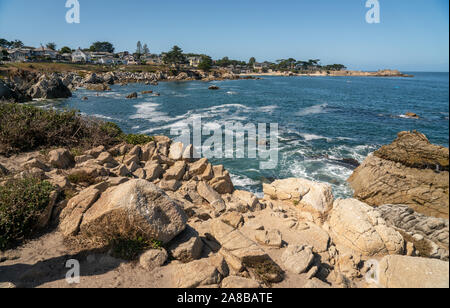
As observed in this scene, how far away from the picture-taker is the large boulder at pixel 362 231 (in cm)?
839

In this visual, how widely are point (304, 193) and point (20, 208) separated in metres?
12.0

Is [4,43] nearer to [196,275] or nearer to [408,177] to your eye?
[196,275]

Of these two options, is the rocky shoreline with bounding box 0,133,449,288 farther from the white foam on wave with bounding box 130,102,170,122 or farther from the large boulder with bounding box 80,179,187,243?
the white foam on wave with bounding box 130,102,170,122

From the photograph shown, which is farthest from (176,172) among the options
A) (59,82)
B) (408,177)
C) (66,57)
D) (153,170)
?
(66,57)

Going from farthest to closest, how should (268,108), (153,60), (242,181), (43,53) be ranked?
(153,60) < (43,53) < (268,108) < (242,181)

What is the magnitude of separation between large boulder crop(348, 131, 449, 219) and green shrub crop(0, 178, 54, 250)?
9.84 metres

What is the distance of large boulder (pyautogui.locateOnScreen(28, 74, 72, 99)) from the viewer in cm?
5072

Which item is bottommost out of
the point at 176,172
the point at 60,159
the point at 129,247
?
the point at 129,247

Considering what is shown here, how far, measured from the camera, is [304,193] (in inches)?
515

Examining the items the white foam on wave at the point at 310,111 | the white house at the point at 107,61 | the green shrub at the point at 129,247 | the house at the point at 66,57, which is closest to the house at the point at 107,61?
the white house at the point at 107,61

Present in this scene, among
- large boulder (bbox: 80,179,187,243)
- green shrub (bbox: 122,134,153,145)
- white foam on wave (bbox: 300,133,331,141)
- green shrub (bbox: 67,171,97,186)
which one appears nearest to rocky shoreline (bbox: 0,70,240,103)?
green shrub (bbox: 122,134,153,145)

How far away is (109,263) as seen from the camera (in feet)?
21.9
